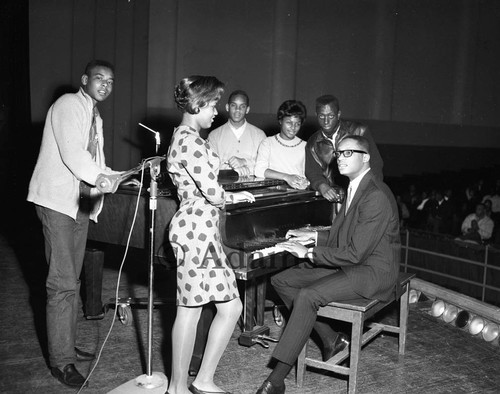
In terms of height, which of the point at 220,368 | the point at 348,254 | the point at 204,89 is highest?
the point at 204,89

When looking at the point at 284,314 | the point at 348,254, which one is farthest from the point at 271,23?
the point at 348,254

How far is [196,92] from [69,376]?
1.62 metres

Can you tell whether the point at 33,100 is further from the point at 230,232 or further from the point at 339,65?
the point at 339,65

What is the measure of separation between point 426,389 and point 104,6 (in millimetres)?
6065

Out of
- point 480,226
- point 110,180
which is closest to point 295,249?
point 110,180

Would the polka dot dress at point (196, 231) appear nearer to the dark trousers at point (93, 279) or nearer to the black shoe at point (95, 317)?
the dark trousers at point (93, 279)

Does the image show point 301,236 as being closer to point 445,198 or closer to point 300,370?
point 300,370

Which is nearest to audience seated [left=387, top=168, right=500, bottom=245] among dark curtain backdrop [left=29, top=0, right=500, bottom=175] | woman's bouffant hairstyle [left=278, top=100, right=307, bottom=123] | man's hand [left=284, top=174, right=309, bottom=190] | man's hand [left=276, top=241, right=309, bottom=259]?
dark curtain backdrop [left=29, top=0, right=500, bottom=175]

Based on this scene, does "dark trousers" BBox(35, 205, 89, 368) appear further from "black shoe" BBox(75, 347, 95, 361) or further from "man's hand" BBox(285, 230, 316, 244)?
"man's hand" BBox(285, 230, 316, 244)

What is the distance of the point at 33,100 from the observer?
7.11 m

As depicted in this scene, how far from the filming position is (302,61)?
33.8 ft

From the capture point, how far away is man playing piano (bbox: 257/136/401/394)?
3262mm

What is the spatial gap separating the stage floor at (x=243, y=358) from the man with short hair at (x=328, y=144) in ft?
3.77

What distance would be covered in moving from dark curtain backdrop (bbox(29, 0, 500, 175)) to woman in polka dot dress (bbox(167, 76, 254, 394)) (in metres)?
4.81
